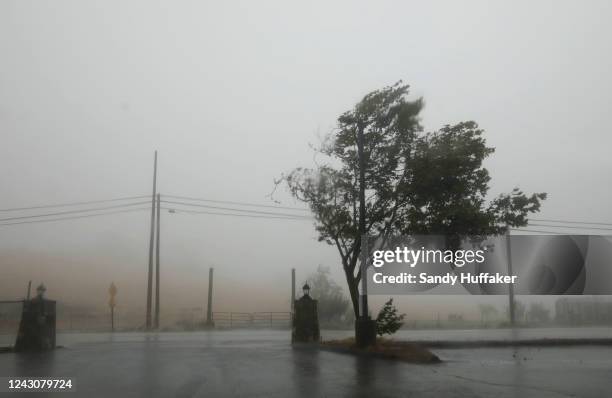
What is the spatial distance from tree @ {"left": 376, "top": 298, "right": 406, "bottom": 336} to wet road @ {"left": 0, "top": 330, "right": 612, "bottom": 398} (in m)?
1.74

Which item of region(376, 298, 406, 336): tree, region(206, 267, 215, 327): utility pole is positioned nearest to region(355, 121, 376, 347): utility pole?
region(376, 298, 406, 336): tree

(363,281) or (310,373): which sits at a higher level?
(363,281)

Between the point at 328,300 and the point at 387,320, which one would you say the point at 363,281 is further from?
the point at 328,300

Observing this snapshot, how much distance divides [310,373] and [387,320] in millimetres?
6327

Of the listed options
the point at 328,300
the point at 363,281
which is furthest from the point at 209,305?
the point at 363,281

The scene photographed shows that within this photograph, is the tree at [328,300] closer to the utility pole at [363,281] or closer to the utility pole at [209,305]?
the utility pole at [209,305]

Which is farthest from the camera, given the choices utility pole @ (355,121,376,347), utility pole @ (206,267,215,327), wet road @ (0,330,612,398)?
utility pole @ (206,267,215,327)

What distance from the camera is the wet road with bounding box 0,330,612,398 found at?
32.4 ft

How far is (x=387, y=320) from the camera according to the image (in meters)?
18.0

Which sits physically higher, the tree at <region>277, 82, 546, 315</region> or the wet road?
the tree at <region>277, 82, 546, 315</region>

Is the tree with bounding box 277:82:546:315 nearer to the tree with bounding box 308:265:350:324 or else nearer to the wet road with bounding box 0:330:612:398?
the wet road with bounding box 0:330:612:398

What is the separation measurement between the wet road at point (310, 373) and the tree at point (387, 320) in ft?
5.71

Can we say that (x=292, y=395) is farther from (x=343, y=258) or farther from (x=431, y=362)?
(x=343, y=258)

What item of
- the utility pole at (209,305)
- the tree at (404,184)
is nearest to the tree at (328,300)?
the utility pole at (209,305)
